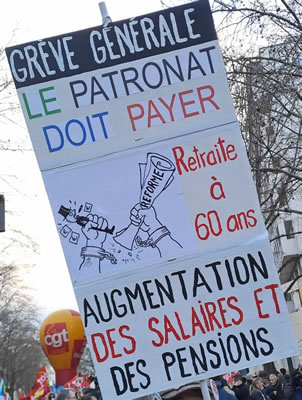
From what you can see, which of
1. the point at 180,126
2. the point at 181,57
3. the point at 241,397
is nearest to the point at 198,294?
the point at 180,126

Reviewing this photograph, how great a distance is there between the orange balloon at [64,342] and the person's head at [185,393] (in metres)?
28.5

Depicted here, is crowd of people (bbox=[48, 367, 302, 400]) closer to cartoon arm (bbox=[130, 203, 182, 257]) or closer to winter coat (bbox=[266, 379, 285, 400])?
winter coat (bbox=[266, 379, 285, 400])

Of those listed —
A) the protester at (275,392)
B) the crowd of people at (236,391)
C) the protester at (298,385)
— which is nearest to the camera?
the crowd of people at (236,391)

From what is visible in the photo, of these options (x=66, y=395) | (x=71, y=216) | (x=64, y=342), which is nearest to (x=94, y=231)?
(x=71, y=216)

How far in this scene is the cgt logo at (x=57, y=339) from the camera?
34.6 metres

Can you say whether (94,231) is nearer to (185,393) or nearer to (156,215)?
(156,215)

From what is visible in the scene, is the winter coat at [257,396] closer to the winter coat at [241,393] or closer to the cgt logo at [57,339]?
the winter coat at [241,393]

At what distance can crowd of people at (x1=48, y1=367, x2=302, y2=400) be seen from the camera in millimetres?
6012

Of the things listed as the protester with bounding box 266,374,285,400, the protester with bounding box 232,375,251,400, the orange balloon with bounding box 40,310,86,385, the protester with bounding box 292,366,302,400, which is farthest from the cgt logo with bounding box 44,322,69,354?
the protester with bounding box 232,375,251,400

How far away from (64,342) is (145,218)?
2895cm

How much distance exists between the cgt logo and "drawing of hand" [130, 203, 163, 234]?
28.7 m

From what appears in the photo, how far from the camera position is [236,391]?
15930mm

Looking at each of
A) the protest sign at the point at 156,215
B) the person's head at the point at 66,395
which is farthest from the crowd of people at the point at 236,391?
the protest sign at the point at 156,215

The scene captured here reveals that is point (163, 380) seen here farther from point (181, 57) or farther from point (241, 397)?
point (241, 397)
